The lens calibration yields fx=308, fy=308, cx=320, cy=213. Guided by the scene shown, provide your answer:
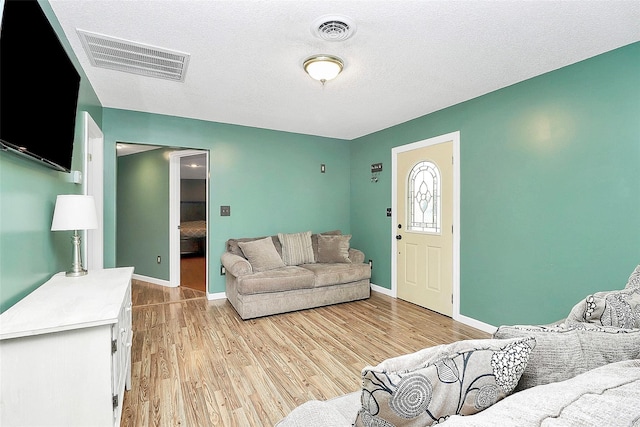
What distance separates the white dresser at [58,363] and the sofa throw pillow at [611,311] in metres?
2.00

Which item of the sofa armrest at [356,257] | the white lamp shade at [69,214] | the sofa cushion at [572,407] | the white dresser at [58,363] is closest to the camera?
the sofa cushion at [572,407]

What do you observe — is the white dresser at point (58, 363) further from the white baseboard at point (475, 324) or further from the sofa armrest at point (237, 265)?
the white baseboard at point (475, 324)

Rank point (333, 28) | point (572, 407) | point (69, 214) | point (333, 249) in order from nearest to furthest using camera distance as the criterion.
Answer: point (572, 407) < point (69, 214) < point (333, 28) < point (333, 249)

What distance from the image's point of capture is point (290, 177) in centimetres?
475

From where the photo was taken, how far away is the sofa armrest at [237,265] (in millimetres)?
3564

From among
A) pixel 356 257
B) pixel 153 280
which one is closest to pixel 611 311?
pixel 356 257

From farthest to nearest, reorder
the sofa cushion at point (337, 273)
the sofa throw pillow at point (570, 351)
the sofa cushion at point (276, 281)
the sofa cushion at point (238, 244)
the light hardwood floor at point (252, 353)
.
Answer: the sofa cushion at point (238, 244) → the sofa cushion at point (337, 273) → the sofa cushion at point (276, 281) → the light hardwood floor at point (252, 353) → the sofa throw pillow at point (570, 351)

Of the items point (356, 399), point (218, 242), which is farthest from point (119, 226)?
point (356, 399)

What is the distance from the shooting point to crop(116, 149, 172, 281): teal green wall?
4.87 meters

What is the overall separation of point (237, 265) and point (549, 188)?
320 centimetres

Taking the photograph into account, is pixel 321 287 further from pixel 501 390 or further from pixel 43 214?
pixel 501 390

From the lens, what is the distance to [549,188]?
264cm

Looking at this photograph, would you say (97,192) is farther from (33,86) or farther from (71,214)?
(33,86)

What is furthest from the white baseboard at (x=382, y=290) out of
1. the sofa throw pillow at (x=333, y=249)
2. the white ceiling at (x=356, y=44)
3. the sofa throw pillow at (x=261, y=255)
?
the white ceiling at (x=356, y=44)
